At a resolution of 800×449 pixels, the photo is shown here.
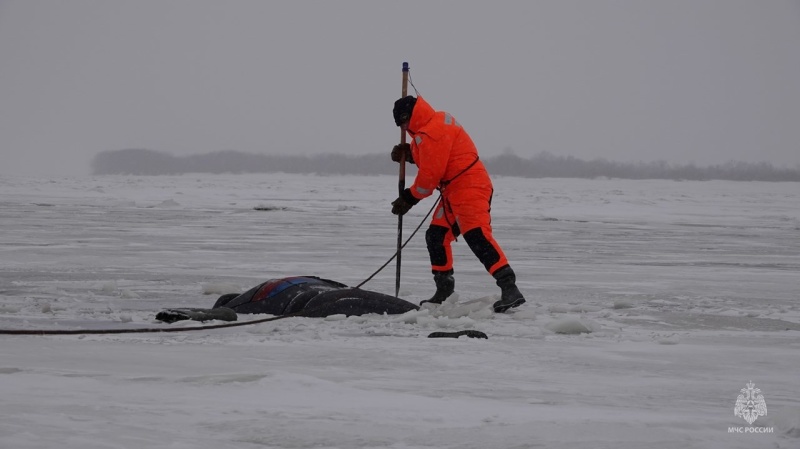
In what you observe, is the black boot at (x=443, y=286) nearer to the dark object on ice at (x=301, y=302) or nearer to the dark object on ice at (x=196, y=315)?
the dark object on ice at (x=301, y=302)

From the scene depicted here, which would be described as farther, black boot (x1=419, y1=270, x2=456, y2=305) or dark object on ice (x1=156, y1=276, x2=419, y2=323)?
black boot (x1=419, y1=270, x2=456, y2=305)

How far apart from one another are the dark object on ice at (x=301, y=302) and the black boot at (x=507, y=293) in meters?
0.54

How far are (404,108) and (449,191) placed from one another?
1.97 feet

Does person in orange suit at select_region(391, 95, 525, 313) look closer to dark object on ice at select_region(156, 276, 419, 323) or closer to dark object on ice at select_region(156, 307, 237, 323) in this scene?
dark object on ice at select_region(156, 276, 419, 323)

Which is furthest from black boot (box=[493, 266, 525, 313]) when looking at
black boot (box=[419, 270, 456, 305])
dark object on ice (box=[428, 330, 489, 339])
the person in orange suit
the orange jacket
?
dark object on ice (box=[428, 330, 489, 339])

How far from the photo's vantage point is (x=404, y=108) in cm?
619

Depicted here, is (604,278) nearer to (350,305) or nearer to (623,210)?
(350,305)

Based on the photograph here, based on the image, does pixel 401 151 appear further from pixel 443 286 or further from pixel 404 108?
pixel 443 286

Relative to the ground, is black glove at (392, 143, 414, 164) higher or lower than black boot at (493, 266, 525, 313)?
higher

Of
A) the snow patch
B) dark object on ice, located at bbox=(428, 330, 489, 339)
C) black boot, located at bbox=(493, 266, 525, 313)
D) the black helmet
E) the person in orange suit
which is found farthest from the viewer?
the black helmet

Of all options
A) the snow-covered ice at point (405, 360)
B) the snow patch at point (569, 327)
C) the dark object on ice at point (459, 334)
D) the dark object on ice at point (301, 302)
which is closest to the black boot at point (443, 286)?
the snow-covered ice at point (405, 360)

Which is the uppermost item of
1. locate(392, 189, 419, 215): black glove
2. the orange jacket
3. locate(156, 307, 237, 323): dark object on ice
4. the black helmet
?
the black helmet

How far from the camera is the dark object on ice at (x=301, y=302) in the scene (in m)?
5.22

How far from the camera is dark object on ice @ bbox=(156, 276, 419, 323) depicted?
17.1ft
